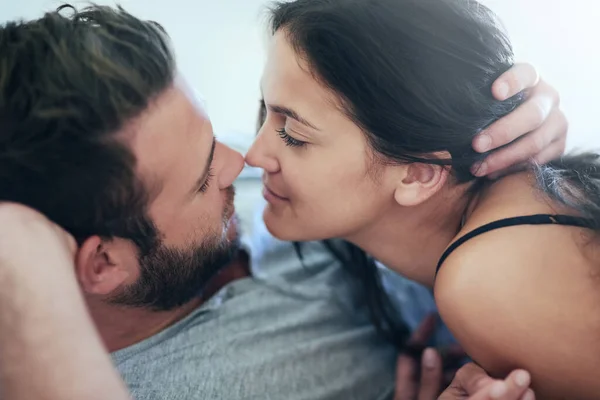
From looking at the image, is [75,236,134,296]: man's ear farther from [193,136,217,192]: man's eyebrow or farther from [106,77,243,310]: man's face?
[193,136,217,192]: man's eyebrow

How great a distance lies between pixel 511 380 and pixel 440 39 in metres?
0.50

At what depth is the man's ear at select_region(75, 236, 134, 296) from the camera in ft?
2.89

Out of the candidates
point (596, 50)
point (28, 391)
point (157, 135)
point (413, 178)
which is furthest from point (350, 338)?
point (596, 50)

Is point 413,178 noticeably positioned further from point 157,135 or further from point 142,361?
point 142,361

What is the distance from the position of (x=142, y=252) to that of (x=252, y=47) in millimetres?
885

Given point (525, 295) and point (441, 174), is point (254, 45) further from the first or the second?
point (525, 295)

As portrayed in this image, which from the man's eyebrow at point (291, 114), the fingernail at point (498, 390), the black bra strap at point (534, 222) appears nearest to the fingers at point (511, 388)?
the fingernail at point (498, 390)

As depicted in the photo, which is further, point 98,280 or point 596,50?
point 596,50

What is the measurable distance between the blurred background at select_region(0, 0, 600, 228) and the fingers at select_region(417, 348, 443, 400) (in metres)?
0.66

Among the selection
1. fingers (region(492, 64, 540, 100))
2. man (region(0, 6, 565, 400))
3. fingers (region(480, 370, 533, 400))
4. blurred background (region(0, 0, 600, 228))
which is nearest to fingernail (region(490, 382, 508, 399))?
fingers (region(480, 370, 533, 400))

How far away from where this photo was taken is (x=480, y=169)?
1.04 m

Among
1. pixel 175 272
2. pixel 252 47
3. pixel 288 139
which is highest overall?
pixel 288 139

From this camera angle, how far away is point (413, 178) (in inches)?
41.9

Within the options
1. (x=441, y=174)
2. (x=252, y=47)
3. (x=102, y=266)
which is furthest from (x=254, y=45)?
(x=102, y=266)
